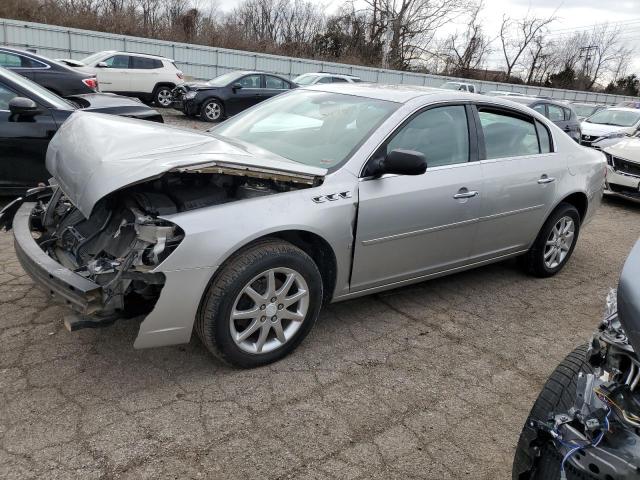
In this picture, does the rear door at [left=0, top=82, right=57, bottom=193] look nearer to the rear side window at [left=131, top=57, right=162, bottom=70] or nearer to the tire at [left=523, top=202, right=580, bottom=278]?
the tire at [left=523, top=202, right=580, bottom=278]

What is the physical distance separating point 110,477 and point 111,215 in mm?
1505

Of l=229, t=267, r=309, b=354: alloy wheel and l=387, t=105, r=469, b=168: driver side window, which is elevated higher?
l=387, t=105, r=469, b=168: driver side window

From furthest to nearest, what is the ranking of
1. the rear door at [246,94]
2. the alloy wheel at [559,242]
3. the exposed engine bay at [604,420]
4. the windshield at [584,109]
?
the windshield at [584,109]
the rear door at [246,94]
the alloy wheel at [559,242]
the exposed engine bay at [604,420]

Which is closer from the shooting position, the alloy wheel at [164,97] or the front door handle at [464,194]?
the front door handle at [464,194]

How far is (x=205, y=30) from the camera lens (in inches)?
1377

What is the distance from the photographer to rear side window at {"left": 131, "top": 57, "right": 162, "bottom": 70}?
16.1m

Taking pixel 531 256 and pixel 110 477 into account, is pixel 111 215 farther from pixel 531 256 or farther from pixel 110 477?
pixel 531 256

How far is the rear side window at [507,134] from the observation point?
4148mm

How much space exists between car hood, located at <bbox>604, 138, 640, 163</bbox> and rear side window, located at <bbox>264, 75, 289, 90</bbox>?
918 centimetres

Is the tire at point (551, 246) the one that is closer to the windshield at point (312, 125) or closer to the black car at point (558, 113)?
the windshield at point (312, 125)

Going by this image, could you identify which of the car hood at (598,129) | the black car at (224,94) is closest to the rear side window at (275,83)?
the black car at (224,94)

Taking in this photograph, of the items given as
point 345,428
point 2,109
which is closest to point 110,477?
point 345,428

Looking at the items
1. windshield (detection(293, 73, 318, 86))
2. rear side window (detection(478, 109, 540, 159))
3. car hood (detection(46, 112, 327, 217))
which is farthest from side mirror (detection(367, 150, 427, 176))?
windshield (detection(293, 73, 318, 86))

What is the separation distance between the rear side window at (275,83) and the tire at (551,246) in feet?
39.0
